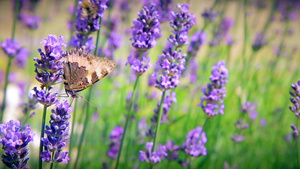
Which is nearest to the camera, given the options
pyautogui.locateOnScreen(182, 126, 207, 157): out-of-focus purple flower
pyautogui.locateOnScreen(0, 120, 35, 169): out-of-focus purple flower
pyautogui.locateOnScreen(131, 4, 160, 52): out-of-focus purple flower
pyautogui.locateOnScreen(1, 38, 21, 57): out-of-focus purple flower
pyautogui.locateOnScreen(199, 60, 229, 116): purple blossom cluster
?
pyautogui.locateOnScreen(0, 120, 35, 169): out-of-focus purple flower

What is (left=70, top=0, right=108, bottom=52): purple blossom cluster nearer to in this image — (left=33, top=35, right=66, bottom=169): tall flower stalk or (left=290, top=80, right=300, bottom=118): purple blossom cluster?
(left=33, top=35, right=66, bottom=169): tall flower stalk

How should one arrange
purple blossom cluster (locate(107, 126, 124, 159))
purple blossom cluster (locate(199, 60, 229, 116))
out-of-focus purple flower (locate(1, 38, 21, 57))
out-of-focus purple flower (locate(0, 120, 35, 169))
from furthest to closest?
1. purple blossom cluster (locate(107, 126, 124, 159))
2. out-of-focus purple flower (locate(1, 38, 21, 57))
3. purple blossom cluster (locate(199, 60, 229, 116))
4. out-of-focus purple flower (locate(0, 120, 35, 169))

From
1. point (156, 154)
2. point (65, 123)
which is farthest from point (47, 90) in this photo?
point (156, 154)

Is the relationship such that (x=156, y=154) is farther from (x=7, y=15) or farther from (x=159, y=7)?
(x=7, y=15)

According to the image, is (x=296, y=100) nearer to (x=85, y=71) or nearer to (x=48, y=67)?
(x=85, y=71)

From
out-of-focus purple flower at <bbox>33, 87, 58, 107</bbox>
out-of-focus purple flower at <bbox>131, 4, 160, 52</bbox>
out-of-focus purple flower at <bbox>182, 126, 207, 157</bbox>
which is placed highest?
out-of-focus purple flower at <bbox>131, 4, 160, 52</bbox>

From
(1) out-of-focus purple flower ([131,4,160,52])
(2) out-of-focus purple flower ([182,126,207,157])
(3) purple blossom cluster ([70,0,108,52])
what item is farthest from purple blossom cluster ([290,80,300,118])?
(3) purple blossom cluster ([70,0,108,52])

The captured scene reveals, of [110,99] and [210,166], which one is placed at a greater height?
[110,99]

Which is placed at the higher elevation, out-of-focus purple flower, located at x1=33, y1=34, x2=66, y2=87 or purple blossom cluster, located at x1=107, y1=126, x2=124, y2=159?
out-of-focus purple flower, located at x1=33, y1=34, x2=66, y2=87
